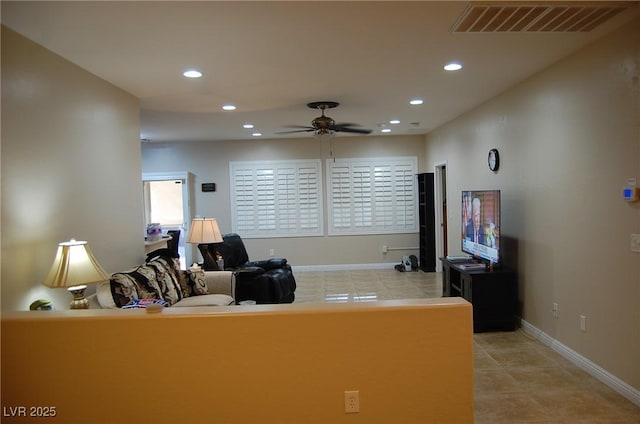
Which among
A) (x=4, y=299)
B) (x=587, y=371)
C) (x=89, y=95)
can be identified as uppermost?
(x=89, y=95)

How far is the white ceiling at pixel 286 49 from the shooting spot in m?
2.44

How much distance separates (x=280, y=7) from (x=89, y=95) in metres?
2.04

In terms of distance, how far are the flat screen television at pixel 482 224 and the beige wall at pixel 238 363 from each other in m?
2.41

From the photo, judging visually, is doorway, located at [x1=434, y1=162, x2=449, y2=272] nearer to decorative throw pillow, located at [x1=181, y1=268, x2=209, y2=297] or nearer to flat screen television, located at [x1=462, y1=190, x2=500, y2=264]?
flat screen television, located at [x1=462, y1=190, x2=500, y2=264]

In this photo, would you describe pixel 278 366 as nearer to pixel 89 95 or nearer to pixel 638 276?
pixel 638 276

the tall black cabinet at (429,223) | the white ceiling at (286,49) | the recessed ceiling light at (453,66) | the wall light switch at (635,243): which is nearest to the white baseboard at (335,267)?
the tall black cabinet at (429,223)

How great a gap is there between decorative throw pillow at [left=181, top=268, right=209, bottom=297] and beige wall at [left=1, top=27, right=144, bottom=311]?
58 cm

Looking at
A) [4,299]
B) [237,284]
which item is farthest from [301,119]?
[4,299]

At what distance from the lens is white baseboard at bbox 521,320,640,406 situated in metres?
2.86

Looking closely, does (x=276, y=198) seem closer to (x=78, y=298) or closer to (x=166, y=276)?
(x=166, y=276)

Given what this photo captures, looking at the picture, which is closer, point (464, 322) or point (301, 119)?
point (464, 322)

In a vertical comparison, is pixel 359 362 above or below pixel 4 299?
→ below

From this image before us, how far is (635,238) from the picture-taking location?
9.15 ft

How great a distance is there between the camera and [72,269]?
104 inches
